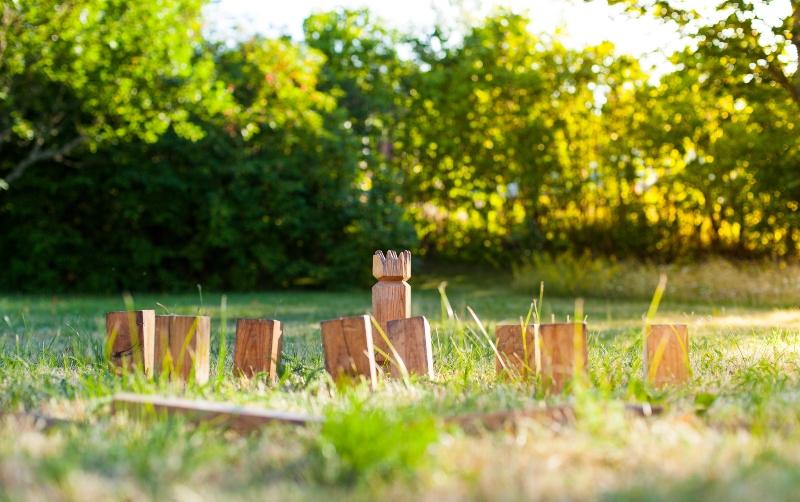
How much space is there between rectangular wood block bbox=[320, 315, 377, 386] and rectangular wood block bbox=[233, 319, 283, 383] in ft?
1.01

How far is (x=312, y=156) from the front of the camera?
15.3 m

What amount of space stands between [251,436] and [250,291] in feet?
40.3

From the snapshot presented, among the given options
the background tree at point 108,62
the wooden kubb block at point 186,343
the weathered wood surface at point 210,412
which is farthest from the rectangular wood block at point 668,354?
the background tree at point 108,62

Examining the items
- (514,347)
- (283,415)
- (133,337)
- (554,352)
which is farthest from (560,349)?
(133,337)

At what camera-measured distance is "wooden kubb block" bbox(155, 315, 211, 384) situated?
3676mm

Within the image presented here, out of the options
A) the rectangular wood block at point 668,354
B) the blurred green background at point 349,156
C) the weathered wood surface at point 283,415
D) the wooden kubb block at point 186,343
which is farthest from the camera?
the blurred green background at point 349,156

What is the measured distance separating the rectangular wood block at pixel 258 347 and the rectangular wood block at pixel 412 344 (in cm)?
50

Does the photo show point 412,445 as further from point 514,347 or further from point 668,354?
point 668,354

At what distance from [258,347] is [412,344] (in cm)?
67

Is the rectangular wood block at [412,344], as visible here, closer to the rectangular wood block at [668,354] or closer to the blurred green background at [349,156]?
the rectangular wood block at [668,354]

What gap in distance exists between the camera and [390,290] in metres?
4.36

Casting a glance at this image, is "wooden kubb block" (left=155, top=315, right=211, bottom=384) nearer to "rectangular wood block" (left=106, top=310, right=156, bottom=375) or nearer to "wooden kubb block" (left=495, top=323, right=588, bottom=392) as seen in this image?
"rectangular wood block" (left=106, top=310, right=156, bottom=375)

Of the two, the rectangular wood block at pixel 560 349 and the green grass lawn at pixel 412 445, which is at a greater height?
the rectangular wood block at pixel 560 349

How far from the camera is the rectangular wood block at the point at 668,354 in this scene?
12.5 ft
